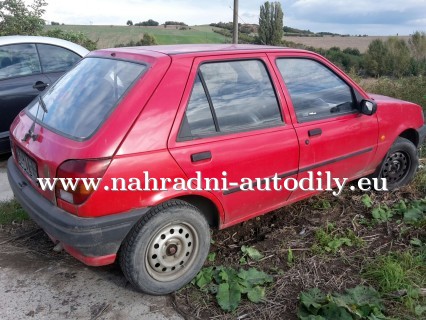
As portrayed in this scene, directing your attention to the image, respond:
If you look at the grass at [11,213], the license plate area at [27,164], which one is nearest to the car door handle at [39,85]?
the grass at [11,213]

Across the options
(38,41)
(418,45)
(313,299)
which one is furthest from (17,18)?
(418,45)

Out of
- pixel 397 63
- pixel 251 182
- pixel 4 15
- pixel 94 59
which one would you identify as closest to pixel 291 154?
pixel 251 182

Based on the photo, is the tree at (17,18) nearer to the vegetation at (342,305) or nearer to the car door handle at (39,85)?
the car door handle at (39,85)

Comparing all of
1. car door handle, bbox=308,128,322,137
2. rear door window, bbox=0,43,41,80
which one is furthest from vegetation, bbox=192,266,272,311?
rear door window, bbox=0,43,41,80

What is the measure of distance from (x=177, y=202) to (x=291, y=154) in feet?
3.38

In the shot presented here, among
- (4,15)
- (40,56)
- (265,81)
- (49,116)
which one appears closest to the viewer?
(49,116)

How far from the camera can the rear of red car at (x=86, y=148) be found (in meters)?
2.28

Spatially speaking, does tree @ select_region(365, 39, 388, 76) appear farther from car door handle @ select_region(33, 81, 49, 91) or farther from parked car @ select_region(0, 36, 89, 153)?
car door handle @ select_region(33, 81, 49, 91)

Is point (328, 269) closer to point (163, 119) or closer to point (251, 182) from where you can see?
point (251, 182)

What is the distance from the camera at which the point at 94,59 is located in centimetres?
303

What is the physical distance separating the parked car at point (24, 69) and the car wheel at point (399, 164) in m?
4.22

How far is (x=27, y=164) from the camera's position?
276 cm

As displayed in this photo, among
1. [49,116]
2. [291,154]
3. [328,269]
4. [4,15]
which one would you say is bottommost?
[328,269]

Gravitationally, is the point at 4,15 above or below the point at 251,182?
above
